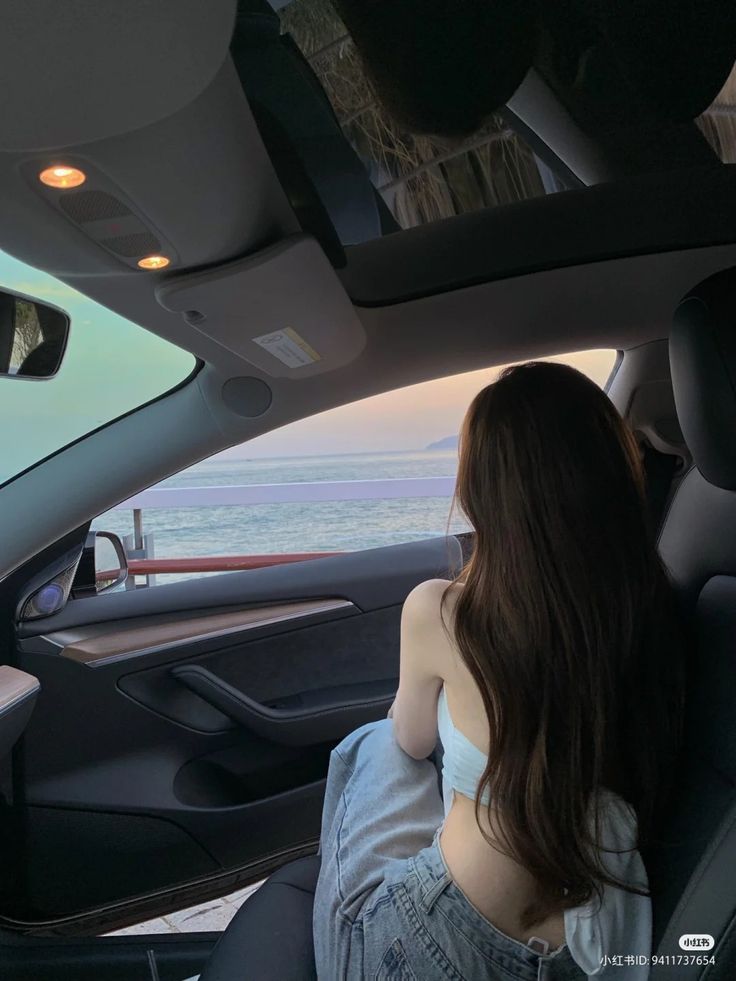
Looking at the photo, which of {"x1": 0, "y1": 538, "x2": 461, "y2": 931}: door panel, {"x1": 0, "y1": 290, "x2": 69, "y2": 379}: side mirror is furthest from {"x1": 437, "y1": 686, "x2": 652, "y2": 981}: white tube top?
{"x1": 0, "y1": 290, "x2": 69, "y2": 379}: side mirror

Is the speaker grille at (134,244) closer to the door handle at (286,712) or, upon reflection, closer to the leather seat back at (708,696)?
the leather seat back at (708,696)

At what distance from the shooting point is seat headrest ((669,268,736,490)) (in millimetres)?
1300

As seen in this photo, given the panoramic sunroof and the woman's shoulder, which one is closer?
the woman's shoulder

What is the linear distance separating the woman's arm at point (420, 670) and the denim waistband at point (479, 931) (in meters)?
0.28

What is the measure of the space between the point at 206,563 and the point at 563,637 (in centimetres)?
416

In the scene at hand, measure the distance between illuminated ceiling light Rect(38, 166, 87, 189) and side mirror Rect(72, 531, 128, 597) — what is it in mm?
1493

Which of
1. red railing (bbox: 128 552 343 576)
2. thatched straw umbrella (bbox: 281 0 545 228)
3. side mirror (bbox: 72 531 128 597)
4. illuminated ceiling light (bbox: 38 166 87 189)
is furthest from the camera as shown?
red railing (bbox: 128 552 343 576)

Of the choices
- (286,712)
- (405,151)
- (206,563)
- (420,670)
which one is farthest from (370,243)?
(206,563)

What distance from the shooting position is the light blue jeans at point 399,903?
4.10 ft

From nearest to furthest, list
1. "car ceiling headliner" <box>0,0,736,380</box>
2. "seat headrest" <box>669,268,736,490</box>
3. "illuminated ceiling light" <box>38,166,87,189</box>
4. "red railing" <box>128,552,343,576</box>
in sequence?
"car ceiling headliner" <box>0,0,736,380</box>, "illuminated ceiling light" <box>38,166,87,189</box>, "seat headrest" <box>669,268,736,490</box>, "red railing" <box>128,552,343,576</box>

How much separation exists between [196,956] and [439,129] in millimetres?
2109

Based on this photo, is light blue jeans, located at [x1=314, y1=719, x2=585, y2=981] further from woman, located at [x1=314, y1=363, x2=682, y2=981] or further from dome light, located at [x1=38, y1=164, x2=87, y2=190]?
dome light, located at [x1=38, y1=164, x2=87, y2=190]

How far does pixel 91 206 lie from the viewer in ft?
3.62

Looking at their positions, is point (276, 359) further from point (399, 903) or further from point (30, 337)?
point (399, 903)
